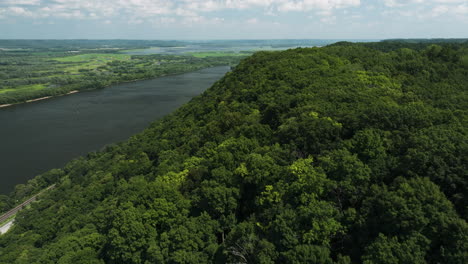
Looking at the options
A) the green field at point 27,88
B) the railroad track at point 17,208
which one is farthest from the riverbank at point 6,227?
the green field at point 27,88

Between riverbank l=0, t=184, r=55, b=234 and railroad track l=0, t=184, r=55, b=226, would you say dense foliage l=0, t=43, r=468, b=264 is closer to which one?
riverbank l=0, t=184, r=55, b=234

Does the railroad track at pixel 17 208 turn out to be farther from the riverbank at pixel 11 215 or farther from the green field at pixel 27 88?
the green field at pixel 27 88

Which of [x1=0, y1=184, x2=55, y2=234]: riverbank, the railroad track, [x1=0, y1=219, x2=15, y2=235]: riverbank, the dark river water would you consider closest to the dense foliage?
[x1=0, y1=219, x2=15, y2=235]: riverbank

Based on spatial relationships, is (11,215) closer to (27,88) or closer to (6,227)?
(6,227)

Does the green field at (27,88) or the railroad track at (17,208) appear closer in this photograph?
the railroad track at (17,208)

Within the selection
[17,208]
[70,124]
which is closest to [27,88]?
[70,124]

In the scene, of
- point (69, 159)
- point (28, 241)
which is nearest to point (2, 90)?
point (69, 159)
